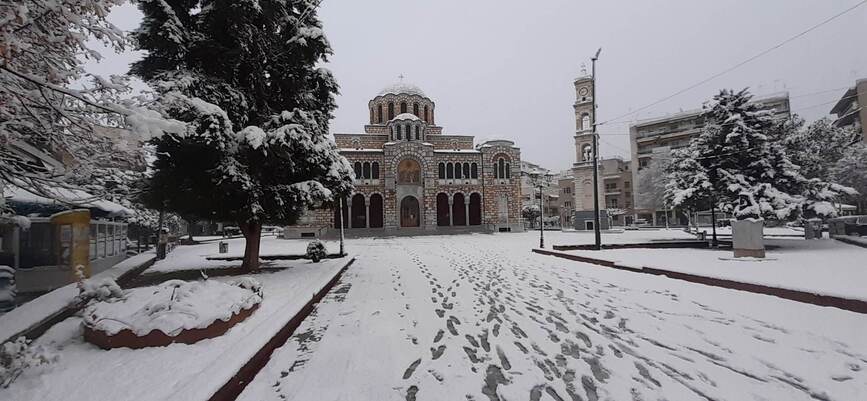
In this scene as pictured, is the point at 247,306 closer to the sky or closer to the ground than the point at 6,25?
closer to the ground

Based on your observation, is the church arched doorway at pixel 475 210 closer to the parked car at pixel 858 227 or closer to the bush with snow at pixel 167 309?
the parked car at pixel 858 227

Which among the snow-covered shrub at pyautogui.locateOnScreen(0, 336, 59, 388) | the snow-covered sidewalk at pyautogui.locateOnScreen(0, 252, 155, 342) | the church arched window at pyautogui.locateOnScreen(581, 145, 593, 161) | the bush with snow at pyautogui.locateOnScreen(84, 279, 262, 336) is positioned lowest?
the snow-covered sidewalk at pyautogui.locateOnScreen(0, 252, 155, 342)

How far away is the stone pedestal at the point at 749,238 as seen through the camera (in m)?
11.6

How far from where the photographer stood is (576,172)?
4578cm

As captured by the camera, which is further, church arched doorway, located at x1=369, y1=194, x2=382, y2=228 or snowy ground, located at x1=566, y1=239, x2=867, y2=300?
church arched doorway, located at x1=369, y1=194, x2=382, y2=228

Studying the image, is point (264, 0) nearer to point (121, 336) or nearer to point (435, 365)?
point (121, 336)

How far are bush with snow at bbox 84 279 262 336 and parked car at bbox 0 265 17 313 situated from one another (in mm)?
4761

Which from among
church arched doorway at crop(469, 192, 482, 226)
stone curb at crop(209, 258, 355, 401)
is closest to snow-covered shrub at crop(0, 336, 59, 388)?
stone curb at crop(209, 258, 355, 401)

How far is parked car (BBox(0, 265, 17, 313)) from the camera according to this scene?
7.57 m

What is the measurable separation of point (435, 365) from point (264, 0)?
33.3 feet

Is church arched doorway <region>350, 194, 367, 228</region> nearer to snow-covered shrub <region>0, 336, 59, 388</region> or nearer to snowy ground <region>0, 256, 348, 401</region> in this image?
snowy ground <region>0, 256, 348, 401</region>

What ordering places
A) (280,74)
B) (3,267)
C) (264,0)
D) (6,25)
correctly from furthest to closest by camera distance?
(280,74)
(264,0)
(3,267)
(6,25)

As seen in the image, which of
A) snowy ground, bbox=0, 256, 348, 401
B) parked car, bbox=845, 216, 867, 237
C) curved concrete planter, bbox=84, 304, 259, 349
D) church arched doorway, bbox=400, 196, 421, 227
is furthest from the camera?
church arched doorway, bbox=400, 196, 421, 227

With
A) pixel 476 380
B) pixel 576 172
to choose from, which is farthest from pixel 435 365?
pixel 576 172
